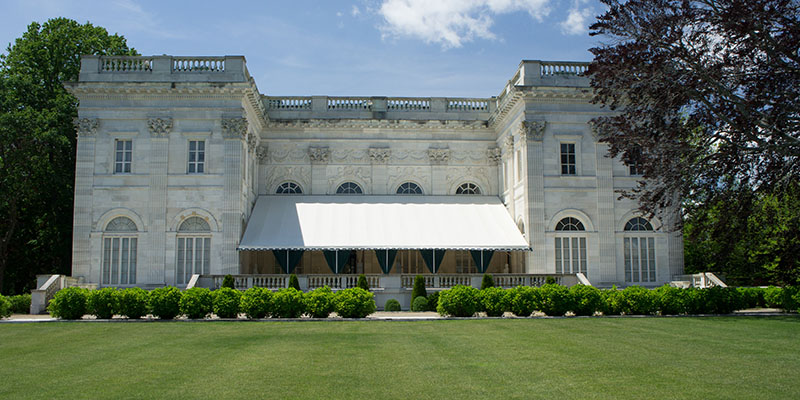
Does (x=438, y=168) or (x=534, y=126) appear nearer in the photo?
(x=534, y=126)

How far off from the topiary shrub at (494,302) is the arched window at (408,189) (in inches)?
568

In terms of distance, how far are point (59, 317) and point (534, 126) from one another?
19700 millimetres

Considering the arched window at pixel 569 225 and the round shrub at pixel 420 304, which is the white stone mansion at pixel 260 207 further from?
the round shrub at pixel 420 304

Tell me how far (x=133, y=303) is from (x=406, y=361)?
11.5 metres

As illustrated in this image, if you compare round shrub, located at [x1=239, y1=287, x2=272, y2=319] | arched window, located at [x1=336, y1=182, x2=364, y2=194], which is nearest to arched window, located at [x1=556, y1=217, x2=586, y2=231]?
arched window, located at [x1=336, y1=182, x2=364, y2=194]

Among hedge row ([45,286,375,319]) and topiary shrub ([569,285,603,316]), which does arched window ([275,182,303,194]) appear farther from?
topiary shrub ([569,285,603,316])

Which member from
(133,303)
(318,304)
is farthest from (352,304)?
(133,303)

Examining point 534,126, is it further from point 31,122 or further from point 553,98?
point 31,122

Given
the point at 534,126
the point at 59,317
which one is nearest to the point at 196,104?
the point at 59,317

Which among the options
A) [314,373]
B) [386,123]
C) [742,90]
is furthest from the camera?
[386,123]

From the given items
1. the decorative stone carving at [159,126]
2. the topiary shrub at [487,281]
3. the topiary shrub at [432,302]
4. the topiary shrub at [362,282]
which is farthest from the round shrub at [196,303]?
the decorative stone carving at [159,126]

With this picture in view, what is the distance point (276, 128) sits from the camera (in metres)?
34.6

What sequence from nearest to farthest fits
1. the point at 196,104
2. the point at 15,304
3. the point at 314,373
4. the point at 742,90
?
the point at 314,373 < the point at 742,90 < the point at 15,304 < the point at 196,104

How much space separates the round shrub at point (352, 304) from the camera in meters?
20.6
